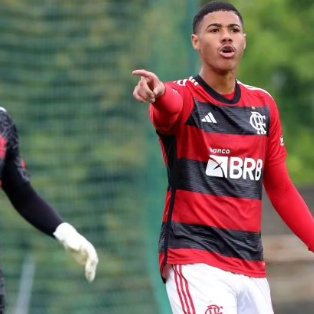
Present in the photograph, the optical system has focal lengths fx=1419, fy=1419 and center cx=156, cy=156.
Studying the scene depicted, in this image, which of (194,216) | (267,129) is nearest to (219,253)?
(194,216)

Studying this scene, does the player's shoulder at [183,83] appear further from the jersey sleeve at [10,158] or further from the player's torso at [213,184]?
the jersey sleeve at [10,158]

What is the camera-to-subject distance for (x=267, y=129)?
671 centimetres

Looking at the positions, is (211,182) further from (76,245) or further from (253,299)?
(76,245)

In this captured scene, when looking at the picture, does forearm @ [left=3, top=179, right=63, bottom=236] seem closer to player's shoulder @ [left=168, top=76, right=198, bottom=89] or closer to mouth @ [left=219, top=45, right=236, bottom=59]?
player's shoulder @ [left=168, top=76, right=198, bottom=89]

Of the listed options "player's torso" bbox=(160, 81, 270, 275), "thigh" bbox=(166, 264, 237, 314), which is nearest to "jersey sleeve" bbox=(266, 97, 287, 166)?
"player's torso" bbox=(160, 81, 270, 275)

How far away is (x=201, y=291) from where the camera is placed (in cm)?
636

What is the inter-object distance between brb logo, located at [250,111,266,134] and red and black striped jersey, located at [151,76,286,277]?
1 centimetres

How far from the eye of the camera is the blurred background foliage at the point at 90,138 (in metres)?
10.6

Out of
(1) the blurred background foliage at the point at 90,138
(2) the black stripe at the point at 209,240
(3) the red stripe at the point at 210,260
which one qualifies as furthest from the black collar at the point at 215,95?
(1) the blurred background foliage at the point at 90,138

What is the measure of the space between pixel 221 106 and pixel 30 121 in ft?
13.9

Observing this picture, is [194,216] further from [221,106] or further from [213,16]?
[213,16]

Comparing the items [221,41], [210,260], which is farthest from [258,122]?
[210,260]

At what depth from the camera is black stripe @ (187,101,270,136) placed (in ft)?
21.3

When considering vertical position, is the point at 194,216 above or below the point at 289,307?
above
